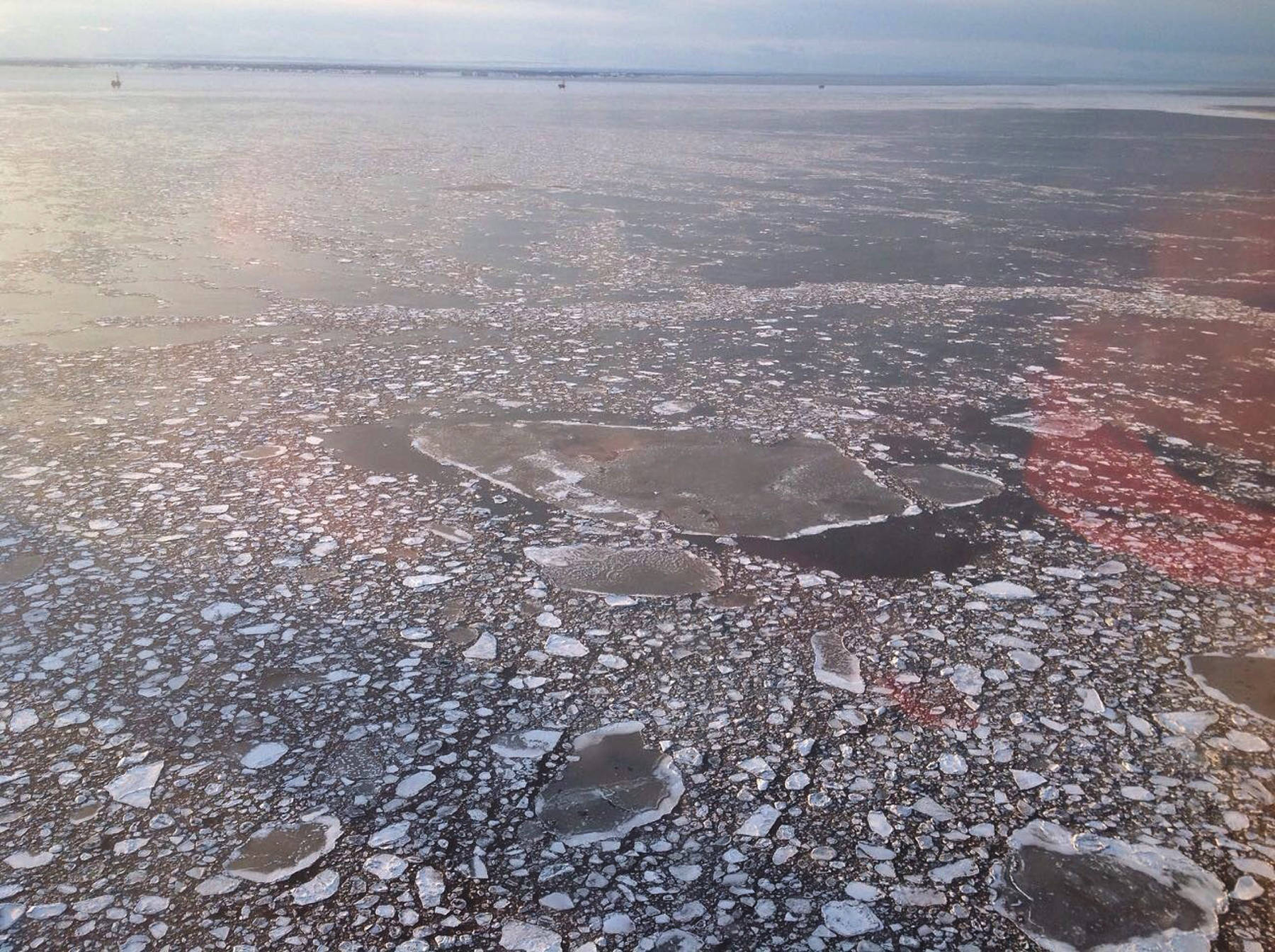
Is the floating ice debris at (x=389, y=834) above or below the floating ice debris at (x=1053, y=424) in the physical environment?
below

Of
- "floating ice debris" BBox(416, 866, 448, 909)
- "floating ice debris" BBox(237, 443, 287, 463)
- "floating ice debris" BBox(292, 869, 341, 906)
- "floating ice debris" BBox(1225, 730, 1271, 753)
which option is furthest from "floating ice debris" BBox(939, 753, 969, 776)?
"floating ice debris" BBox(237, 443, 287, 463)

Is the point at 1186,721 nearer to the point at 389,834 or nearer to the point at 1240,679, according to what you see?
the point at 1240,679

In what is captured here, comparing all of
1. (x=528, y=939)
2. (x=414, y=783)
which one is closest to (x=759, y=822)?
(x=528, y=939)

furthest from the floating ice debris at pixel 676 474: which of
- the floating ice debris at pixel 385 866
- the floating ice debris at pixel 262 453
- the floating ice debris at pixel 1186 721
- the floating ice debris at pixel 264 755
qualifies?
the floating ice debris at pixel 385 866

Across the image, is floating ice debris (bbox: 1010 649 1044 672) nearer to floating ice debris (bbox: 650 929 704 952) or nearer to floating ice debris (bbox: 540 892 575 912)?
floating ice debris (bbox: 650 929 704 952)

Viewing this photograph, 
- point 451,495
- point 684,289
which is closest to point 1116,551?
point 451,495

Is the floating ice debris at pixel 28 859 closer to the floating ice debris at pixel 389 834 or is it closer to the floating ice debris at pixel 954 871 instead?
the floating ice debris at pixel 389 834

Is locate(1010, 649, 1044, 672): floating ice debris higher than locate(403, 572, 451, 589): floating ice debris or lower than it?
higher
